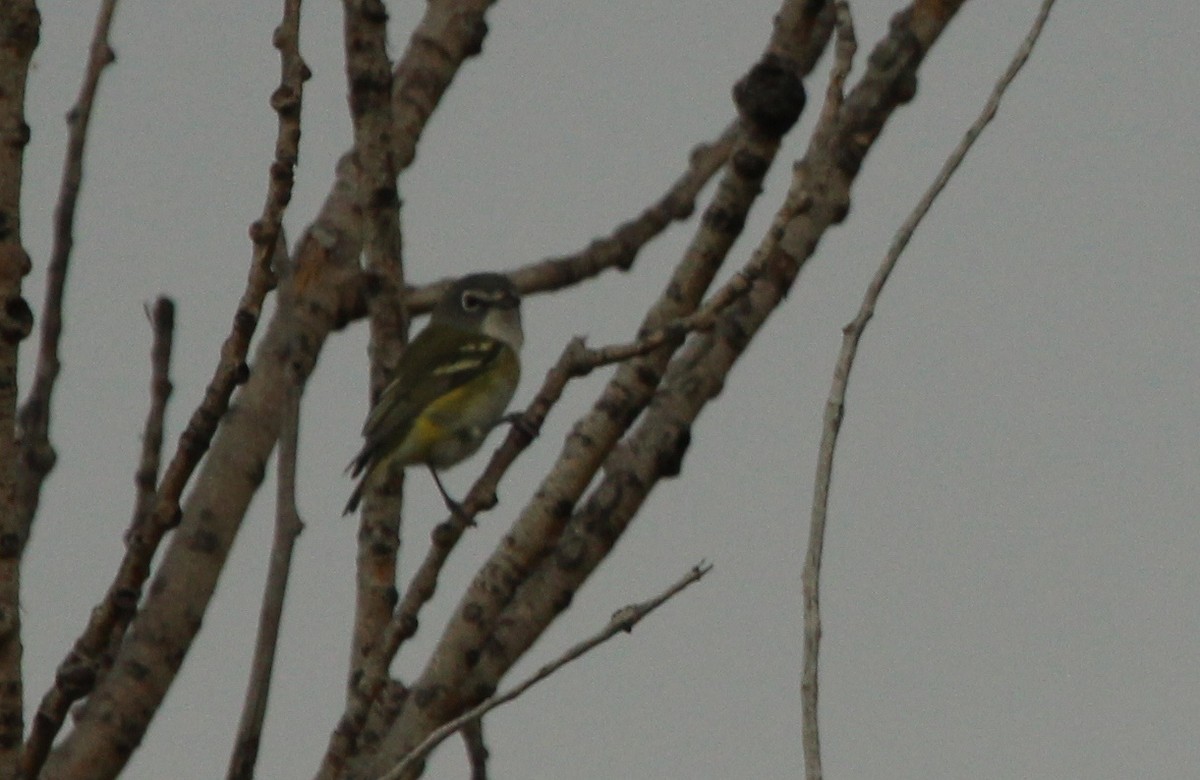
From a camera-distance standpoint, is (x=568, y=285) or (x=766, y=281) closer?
(x=766, y=281)

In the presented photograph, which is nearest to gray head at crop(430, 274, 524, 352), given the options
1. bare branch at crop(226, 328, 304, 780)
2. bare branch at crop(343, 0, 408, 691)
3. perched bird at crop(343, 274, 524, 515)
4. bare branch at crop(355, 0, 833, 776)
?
perched bird at crop(343, 274, 524, 515)

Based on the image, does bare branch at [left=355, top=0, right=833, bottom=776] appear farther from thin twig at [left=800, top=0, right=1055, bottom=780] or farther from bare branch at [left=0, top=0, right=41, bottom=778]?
bare branch at [left=0, top=0, right=41, bottom=778]

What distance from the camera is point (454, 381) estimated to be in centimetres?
731

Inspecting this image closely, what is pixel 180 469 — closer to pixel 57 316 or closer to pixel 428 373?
pixel 57 316

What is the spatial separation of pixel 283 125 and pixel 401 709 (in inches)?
44.5

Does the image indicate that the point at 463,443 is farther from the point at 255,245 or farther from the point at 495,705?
the point at 495,705

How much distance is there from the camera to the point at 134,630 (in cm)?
442

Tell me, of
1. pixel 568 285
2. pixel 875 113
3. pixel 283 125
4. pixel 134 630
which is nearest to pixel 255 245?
pixel 283 125

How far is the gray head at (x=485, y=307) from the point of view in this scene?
6.83 m

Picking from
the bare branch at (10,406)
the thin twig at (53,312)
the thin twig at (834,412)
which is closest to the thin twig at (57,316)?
the thin twig at (53,312)

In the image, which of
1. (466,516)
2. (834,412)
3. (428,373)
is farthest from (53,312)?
(428,373)

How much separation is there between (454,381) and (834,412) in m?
4.04

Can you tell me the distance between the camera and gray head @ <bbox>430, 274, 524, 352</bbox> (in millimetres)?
6828

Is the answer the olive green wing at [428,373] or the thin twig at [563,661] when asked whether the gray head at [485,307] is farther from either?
the thin twig at [563,661]
